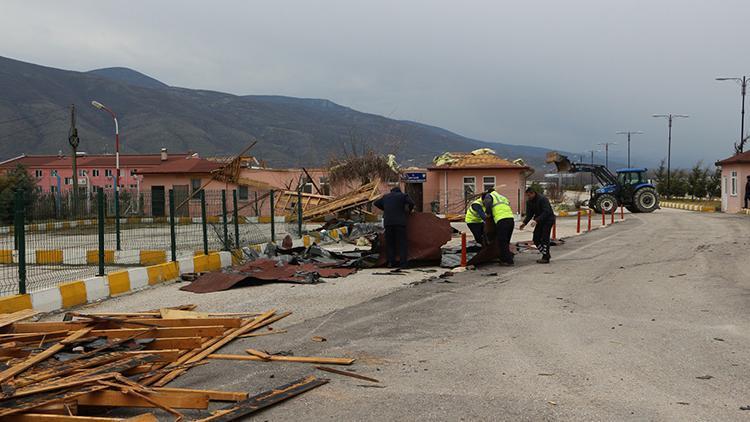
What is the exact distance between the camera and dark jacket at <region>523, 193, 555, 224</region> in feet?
49.0

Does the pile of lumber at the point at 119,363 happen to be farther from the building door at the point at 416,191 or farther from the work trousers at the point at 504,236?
the building door at the point at 416,191

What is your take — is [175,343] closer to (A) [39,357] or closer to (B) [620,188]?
(A) [39,357]

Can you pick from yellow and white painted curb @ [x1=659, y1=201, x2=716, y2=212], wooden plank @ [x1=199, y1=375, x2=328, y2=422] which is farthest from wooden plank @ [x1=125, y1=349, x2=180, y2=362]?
yellow and white painted curb @ [x1=659, y1=201, x2=716, y2=212]

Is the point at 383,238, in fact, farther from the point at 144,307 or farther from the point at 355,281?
the point at 144,307

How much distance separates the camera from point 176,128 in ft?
615

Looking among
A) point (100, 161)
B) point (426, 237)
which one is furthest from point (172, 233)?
point (100, 161)

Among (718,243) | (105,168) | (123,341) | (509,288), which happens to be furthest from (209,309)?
(105,168)

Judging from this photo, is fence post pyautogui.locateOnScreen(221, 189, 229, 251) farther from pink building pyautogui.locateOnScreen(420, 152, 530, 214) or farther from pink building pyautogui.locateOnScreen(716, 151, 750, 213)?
pink building pyautogui.locateOnScreen(716, 151, 750, 213)

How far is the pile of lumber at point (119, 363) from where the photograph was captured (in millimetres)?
5035

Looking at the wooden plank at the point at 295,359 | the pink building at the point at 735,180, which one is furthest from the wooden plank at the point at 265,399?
the pink building at the point at 735,180

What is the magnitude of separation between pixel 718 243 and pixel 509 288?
410 inches

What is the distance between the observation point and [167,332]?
7.29 m

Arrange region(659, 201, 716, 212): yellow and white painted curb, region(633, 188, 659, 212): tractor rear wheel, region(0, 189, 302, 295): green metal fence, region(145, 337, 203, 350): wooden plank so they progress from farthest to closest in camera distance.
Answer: region(659, 201, 716, 212): yellow and white painted curb < region(633, 188, 659, 212): tractor rear wheel < region(0, 189, 302, 295): green metal fence < region(145, 337, 203, 350): wooden plank

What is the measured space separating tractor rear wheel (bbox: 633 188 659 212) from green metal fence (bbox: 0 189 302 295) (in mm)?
27520
